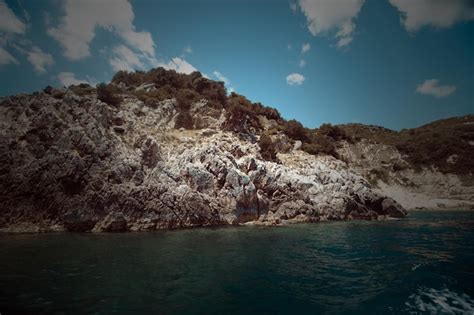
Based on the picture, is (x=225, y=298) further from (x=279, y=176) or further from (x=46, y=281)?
(x=279, y=176)

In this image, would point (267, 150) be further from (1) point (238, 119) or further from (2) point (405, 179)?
(2) point (405, 179)

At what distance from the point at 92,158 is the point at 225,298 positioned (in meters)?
18.1

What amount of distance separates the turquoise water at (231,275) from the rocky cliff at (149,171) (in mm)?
3465

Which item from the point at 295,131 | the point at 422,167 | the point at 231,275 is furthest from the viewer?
the point at 422,167

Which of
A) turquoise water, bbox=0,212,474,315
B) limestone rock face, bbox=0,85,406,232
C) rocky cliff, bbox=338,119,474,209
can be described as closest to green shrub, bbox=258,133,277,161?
limestone rock face, bbox=0,85,406,232

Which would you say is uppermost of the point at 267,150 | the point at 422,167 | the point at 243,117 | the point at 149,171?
the point at 243,117

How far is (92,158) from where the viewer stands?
21719mm

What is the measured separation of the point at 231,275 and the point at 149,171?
15.5 meters

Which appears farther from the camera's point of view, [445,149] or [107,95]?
[445,149]

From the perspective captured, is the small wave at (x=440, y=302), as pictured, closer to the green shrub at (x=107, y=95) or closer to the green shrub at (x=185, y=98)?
the green shrub at (x=107, y=95)

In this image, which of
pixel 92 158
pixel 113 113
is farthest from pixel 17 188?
pixel 113 113

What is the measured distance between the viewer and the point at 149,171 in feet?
76.8

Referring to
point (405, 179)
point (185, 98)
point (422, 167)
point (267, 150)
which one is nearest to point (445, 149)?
point (422, 167)

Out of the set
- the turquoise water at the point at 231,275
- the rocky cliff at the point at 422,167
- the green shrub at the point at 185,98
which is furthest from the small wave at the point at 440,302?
the rocky cliff at the point at 422,167
